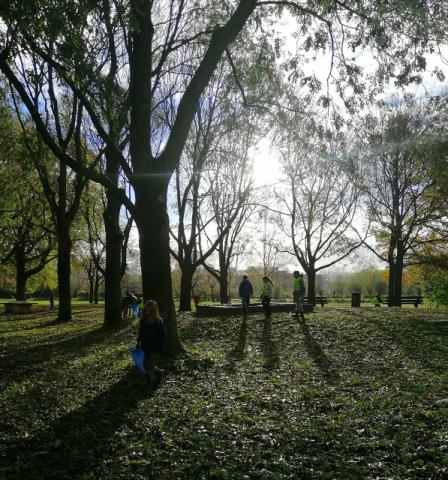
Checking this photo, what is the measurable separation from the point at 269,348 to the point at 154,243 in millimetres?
4352

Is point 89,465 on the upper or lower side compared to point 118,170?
lower

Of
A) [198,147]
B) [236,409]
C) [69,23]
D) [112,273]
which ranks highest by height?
[198,147]

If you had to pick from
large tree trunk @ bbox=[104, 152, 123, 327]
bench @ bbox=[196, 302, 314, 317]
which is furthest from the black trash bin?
large tree trunk @ bbox=[104, 152, 123, 327]

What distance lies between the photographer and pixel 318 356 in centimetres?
1090

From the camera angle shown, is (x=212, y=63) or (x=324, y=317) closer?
(x=212, y=63)

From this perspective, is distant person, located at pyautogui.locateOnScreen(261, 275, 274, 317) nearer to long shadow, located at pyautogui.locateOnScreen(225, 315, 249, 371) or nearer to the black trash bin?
long shadow, located at pyautogui.locateOnScreen(225, 315, 249, 371)

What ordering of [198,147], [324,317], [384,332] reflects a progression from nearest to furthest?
[384,332], [324,317], [198,147]

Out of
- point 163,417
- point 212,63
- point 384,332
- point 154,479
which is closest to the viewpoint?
point 154,479

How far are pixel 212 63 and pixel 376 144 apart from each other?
4333 millimetres

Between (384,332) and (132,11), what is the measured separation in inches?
424

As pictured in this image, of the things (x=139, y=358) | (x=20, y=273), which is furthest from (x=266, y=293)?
(x=20, y=273)

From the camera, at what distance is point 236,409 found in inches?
272

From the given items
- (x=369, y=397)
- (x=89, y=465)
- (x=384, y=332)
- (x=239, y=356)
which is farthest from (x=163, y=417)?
(x=384, y=332)

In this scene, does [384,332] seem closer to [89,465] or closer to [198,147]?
[89,465]
